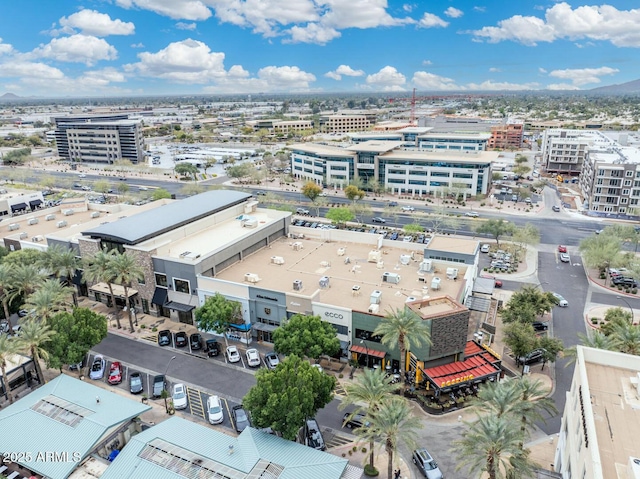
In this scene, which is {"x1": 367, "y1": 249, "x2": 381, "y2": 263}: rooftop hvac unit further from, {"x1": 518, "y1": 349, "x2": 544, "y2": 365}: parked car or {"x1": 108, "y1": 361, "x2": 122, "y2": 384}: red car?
{"x1": 108, "y1": 361, "x2": 122, "y2": 384}: red car

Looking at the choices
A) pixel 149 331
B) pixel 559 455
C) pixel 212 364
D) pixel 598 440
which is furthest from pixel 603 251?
pixel 149 331

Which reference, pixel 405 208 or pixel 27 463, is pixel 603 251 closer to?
pixel 405 208

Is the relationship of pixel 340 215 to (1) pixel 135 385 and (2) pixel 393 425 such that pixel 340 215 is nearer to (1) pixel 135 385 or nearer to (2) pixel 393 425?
(1) pixel 135 385

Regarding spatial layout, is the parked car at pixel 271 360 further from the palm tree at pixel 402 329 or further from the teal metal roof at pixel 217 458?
the palm tree at pixel 402 329

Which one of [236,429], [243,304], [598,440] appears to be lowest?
[236,429]

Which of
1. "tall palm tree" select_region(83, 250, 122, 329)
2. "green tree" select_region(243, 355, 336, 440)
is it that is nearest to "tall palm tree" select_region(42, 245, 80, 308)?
"tall palm tree" select_region(83, 250, 122, 329)
